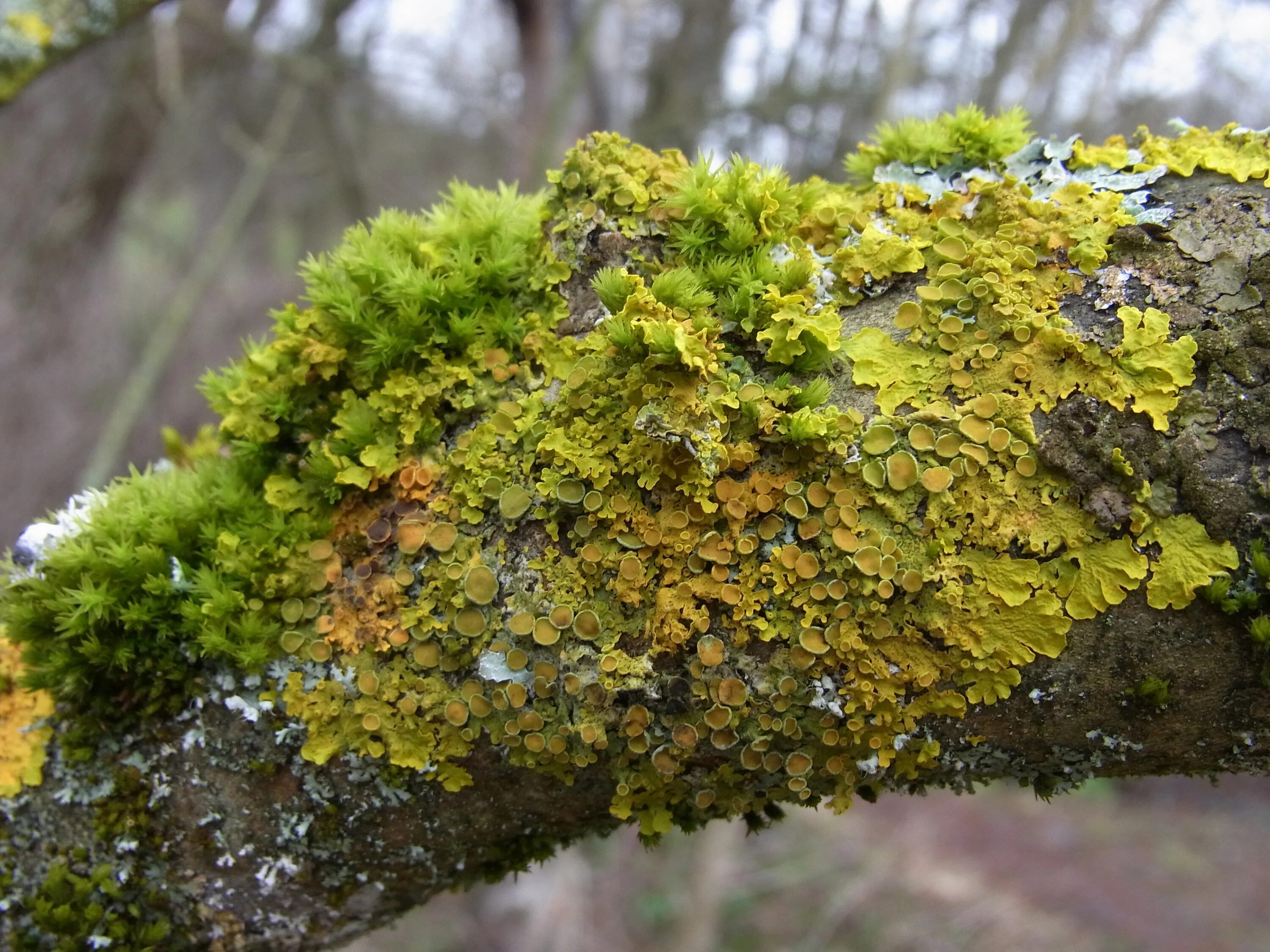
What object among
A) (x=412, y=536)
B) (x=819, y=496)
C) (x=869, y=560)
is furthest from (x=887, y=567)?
(x=412, y=536)

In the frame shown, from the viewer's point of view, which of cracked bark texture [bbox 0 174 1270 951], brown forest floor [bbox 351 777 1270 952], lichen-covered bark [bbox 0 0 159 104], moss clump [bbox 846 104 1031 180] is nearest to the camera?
cracked bark texture [bbox 0 174 1270 951]

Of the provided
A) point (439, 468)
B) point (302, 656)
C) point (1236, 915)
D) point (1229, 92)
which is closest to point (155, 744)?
point (302, 656)

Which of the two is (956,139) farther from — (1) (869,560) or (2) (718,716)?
(2) (718,716)

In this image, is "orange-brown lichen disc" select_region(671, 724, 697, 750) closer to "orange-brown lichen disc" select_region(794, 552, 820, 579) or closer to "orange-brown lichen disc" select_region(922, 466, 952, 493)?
"orange-brown lichen disc" select_region(794, 552, 820, 579)

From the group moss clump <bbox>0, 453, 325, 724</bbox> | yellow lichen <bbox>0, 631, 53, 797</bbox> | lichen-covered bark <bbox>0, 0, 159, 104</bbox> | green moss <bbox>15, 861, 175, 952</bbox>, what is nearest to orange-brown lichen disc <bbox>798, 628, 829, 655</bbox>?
moss clump <bbox>0, 453, 325, 724</bbox>

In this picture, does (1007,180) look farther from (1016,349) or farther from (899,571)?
(899,571)
